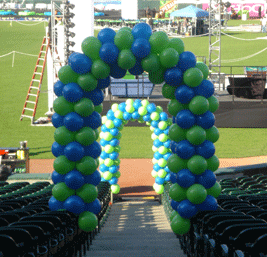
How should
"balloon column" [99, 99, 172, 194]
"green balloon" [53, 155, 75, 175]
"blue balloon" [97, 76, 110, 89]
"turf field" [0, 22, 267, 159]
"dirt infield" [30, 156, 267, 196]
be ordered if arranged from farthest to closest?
"turf field" [0, 22, 267, 159] < "dirt infield" [30, 156, 267, 196] < "balloon column" [99, 99, 172, 194] < "blue balloon" [97, 76, 110, 89] < "green balloon" [53, 155, 75, 175]

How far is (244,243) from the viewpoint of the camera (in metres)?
3.46

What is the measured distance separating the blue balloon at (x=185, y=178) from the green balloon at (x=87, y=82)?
176 centimetres

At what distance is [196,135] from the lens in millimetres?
6340

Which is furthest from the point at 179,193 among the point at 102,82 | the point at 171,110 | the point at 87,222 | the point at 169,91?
the point at 102,82

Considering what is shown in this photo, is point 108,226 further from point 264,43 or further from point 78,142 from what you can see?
point 264,43

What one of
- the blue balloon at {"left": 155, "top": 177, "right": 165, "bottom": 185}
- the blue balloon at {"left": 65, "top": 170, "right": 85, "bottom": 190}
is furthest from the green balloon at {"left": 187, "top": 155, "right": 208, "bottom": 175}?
the blue balloon at {"left": 155, "top": 177, "right": 165, "bottom": 185}

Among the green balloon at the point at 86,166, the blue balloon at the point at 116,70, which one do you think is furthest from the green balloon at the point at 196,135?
the green balloon at the point at 86,166

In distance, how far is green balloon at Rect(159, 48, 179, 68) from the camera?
20.6 ft

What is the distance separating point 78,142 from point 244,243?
3552 millimetres

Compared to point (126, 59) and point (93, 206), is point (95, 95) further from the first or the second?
point (93, 206)

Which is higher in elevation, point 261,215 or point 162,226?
point 261,215

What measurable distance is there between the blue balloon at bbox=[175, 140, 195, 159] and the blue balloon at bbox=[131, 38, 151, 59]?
1372mm

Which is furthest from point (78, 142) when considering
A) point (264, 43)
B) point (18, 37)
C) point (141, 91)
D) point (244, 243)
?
point (18, 37)

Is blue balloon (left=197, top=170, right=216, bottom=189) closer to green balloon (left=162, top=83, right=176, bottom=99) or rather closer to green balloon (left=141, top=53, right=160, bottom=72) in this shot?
green balloon (left=162, top=83, right=176, bottom=99)
